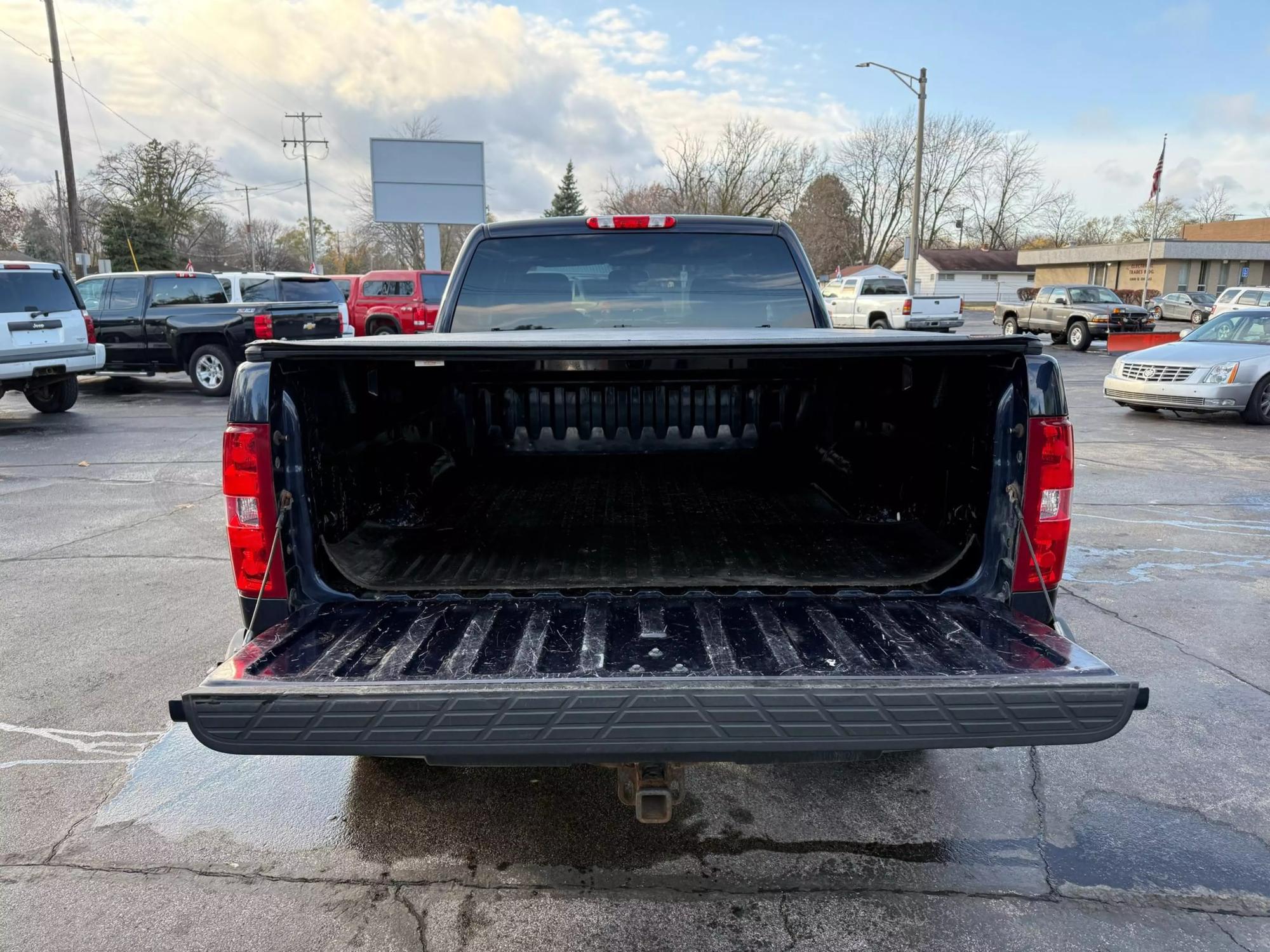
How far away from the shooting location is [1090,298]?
2600cm

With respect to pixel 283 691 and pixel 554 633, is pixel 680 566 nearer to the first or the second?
pixel 554 633

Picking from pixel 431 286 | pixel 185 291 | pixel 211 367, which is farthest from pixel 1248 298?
pixel 185 291

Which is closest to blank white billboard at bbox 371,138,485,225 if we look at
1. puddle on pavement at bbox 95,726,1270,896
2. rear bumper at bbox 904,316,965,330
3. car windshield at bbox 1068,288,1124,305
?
rear bumper at bbox 904,316,965,330

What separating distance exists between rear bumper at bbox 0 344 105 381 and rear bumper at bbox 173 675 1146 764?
466 inches

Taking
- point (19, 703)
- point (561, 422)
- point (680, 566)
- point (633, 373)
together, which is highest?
point (633, 373)

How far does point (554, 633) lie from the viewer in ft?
7.51

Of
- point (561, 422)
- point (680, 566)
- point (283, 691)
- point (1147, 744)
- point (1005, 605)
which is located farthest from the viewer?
point (561, 422)

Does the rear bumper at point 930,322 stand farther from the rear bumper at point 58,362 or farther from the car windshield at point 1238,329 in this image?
the rear bumper at point 58,362

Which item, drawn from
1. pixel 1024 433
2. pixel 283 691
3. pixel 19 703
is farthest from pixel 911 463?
pixel 19 703

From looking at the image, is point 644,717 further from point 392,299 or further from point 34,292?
point 392,299

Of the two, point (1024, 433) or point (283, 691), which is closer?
point (283, 691)

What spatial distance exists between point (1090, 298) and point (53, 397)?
27.3 metres

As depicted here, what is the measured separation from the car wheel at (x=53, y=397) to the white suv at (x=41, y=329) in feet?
1.44

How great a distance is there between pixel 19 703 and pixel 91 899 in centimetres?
170
